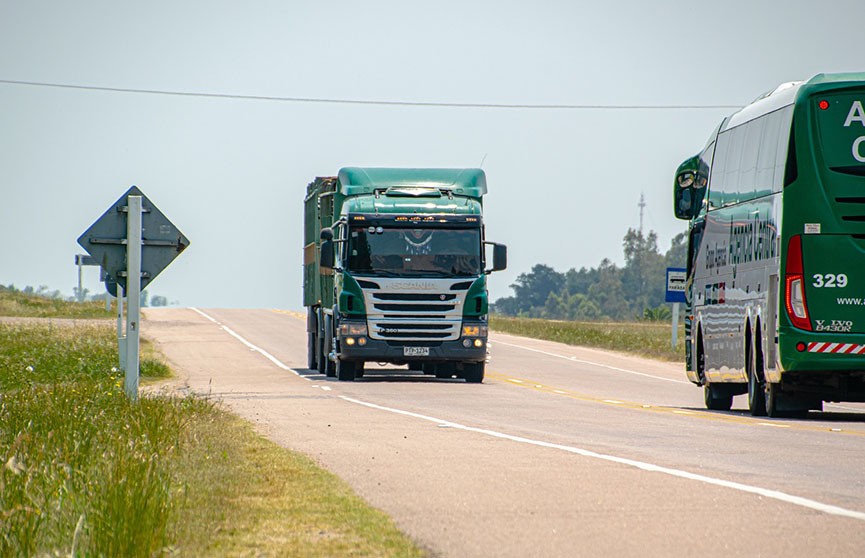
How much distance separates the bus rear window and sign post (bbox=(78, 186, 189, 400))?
27.2 feet

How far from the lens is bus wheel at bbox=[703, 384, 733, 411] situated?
83.0 ft

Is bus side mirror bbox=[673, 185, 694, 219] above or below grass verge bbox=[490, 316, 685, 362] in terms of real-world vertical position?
above

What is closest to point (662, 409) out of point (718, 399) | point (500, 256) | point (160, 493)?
point (718, 399)

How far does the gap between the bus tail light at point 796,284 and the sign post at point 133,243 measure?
7.85 metres

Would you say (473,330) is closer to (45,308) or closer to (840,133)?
(840,133)

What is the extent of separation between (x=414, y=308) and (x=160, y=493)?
20.7m

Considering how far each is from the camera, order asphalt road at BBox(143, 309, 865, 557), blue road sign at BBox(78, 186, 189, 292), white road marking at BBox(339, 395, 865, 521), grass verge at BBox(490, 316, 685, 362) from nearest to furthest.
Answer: asphalt road at BBox(143, 309, 865, 557) → white road marking at BBox(339, 395, 865, 521) → blue road sign at BBox(78, 186, 189, 292) → grass verge at BBox(490, 316, 685, 362)

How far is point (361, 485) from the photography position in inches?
475

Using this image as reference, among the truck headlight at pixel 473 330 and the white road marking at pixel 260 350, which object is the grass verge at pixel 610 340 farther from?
the truck headlight at pixel 473 330

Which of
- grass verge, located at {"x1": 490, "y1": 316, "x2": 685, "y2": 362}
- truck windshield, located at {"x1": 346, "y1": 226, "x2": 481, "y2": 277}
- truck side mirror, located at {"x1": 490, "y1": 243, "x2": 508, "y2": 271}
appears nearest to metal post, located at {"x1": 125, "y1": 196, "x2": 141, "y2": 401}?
truck windshield, located at {"x1": 346, "y1": 226, "x2": 481, "y2": 277}

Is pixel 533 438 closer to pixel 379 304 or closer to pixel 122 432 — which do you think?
pixel 122 432

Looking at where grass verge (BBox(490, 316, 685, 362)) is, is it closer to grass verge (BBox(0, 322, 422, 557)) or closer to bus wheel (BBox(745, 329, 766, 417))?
bus wheel (BBox(745, 329, 766, 417))

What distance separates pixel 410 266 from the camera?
96.8ft

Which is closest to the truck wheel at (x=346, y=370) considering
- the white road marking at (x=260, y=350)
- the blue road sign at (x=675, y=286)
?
the white road marking at (x=260, y=350)
